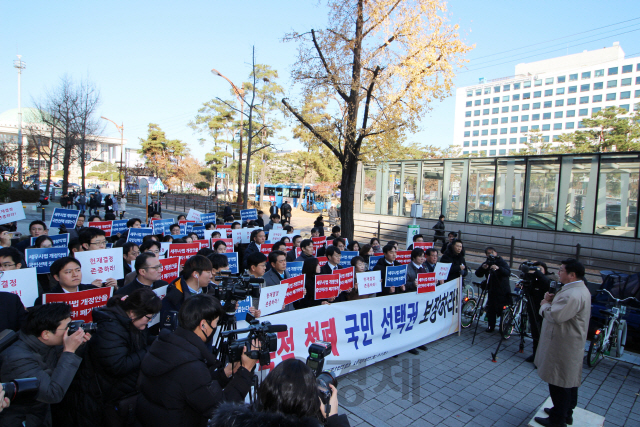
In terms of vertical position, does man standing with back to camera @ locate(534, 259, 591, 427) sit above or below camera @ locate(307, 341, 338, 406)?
below

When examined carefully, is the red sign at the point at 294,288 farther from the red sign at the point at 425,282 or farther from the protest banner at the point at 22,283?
the protest banner at the point at 22,283

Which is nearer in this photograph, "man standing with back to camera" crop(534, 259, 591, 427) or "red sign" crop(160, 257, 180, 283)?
"man standing with back to camera" crop(534, 259, 591, 427)

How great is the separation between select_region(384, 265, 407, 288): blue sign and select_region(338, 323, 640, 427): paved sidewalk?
1157 mm

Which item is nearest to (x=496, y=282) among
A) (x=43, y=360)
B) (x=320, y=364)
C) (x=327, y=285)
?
(x=327, y=285)

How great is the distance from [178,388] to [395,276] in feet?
15.5

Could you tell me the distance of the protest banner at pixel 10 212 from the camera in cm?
780

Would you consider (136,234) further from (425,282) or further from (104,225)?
(425,282)

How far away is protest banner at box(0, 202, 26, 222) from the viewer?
25.6 feet

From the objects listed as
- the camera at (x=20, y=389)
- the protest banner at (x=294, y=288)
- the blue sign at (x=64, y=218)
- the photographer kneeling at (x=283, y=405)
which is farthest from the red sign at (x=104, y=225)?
the photographer kneeling at (x=283, y=405)

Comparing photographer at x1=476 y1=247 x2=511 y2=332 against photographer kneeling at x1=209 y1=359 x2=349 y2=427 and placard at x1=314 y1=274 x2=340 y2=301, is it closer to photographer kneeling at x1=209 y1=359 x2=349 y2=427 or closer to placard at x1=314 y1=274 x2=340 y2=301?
placard at x1=314 y1=274 x2=340 y2=301

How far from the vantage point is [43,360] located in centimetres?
271

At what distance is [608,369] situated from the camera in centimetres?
596

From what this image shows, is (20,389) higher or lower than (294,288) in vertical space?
higher

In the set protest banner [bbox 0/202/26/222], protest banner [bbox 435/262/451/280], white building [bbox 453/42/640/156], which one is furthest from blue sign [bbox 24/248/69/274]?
white building [bbox 453/42/640/156]
